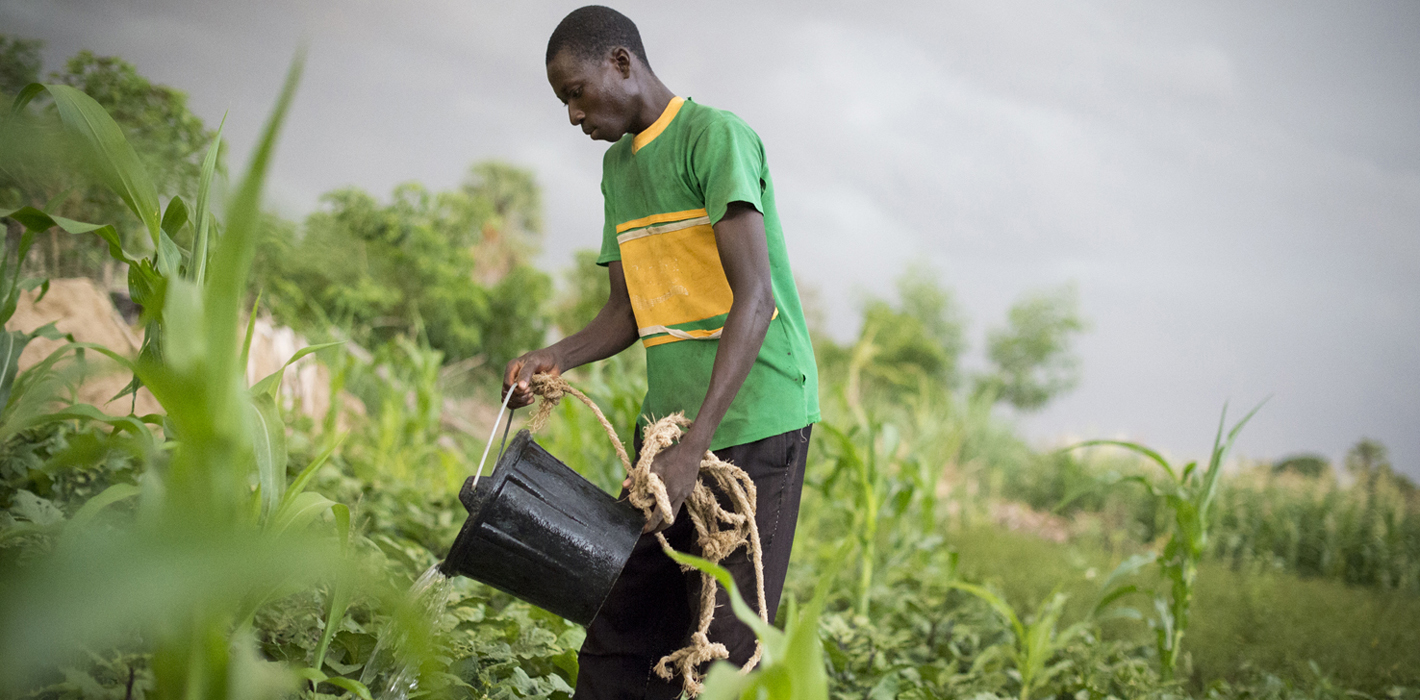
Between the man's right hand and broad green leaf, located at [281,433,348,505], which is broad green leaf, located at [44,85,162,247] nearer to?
broad green leaf, located at [281,433,348,505]

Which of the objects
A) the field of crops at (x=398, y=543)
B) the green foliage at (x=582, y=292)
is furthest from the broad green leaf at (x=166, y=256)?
the green foliage at (x=582, y=292)

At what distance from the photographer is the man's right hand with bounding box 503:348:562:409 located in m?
1.40

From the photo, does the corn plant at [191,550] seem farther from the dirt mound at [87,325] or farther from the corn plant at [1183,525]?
the dirt mound at [87,325]

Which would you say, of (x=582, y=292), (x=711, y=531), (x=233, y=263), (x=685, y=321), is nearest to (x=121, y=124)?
(x=685, y=321)

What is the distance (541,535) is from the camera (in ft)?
3.76

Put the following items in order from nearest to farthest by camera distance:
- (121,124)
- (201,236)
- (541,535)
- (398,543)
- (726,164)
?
(201,236), (541,535), (726,164), (398,543), (121,124)

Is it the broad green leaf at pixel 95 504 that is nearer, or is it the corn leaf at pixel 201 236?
the broad green leaf at pixel 95 504

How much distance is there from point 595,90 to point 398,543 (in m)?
1.42

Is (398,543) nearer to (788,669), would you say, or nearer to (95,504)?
(95,504)

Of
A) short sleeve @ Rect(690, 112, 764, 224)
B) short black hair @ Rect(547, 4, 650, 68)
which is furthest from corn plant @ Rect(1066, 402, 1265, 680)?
short black hair @ Rect(547, 4, 650, 68)

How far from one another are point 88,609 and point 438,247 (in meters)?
11.6

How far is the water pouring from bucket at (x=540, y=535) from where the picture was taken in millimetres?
1112

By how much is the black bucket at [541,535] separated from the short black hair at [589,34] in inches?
24.8

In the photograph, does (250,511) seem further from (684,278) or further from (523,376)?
(684,278)
